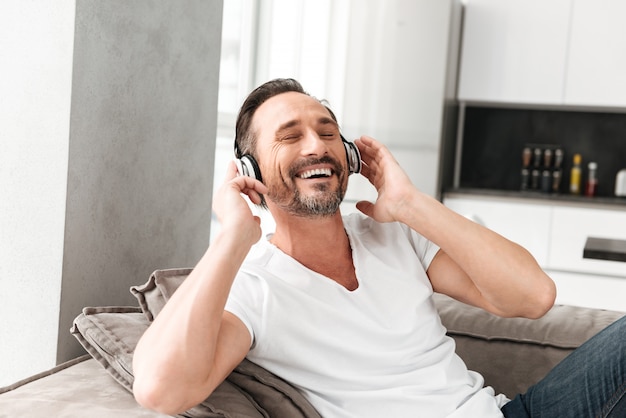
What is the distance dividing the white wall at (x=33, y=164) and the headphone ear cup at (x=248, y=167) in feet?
1.13

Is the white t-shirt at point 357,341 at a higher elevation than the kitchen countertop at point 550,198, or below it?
below

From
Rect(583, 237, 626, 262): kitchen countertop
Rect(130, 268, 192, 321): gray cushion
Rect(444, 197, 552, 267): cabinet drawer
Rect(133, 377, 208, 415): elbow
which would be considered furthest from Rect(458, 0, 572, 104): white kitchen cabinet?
Rect(133, 377, 208, 415): elbow

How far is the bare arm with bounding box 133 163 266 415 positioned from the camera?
3.92 feet

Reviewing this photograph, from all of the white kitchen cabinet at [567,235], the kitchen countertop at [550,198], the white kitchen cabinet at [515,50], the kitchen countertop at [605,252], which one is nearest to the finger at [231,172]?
the kitchen countertop at [605,252]

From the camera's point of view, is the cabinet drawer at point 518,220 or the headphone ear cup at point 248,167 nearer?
the headphone ear cup at point 248,167

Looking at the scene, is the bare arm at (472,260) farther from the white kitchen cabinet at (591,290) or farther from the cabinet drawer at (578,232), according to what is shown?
the cabinet drawer at (578,232)

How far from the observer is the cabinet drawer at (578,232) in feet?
13.1

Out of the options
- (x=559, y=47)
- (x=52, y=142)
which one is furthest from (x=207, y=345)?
(x=559, y=47)

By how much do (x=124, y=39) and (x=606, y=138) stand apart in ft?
11.9

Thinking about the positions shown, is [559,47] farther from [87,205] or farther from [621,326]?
[87,205]

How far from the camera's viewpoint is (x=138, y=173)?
169 centimetres

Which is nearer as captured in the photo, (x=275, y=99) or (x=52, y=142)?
(x=52, y=142)

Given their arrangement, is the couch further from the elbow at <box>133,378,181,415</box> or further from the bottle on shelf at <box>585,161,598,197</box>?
the bottle on shelf at <box>585,161,598,197</box>

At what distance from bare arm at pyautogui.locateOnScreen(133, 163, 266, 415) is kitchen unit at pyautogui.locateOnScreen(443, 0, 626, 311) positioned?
2.94 m
